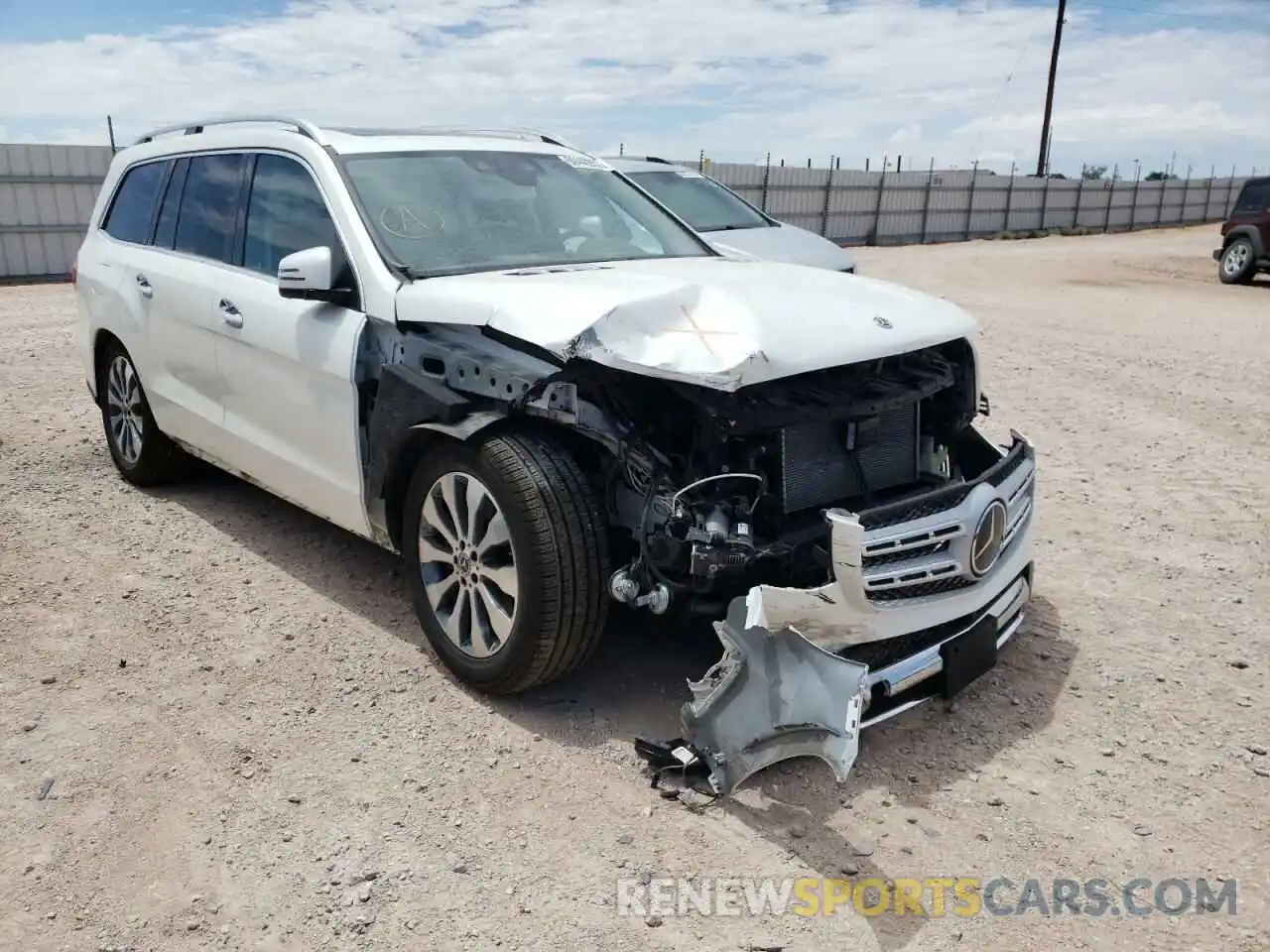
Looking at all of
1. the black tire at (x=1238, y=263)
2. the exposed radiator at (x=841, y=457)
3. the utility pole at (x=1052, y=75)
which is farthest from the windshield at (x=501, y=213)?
the utility pole at (x=1052, y=75)

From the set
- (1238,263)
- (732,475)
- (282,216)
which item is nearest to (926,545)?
(732,475)

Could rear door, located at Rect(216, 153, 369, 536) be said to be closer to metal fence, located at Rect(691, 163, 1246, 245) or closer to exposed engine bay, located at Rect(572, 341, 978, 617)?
exposed engine bay, located at Rect(572, 341, 978, 617)

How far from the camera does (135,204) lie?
557 cm

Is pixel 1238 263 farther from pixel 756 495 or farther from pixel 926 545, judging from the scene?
pixel 756 495

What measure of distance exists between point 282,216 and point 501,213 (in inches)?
35.6

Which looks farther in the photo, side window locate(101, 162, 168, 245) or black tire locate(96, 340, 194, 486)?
black tire locate(96, 340, 194, 486)

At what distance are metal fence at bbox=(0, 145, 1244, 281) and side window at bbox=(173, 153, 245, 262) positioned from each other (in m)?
14.2

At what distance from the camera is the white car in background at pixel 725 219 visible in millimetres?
9039

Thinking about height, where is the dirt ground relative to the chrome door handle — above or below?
below

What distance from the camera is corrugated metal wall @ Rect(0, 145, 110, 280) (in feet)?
55.1

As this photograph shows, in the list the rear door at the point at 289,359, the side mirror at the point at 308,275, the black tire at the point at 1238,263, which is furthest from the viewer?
the black tire at the point at 1238,263

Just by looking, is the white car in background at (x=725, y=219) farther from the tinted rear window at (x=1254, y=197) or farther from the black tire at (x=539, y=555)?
the tinted rear window at (x=1254, y=197)

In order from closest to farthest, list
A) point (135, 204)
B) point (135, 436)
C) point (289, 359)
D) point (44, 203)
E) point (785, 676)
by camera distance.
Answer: point (785, 676), point (289, 359), point (135, 204), point (135, 436), point (44, 203)

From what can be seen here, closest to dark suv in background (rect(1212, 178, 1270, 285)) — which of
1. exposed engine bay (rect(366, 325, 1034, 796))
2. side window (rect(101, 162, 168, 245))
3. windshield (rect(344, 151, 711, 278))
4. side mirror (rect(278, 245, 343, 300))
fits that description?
windshield (rect(344, 151, 711, 278))
